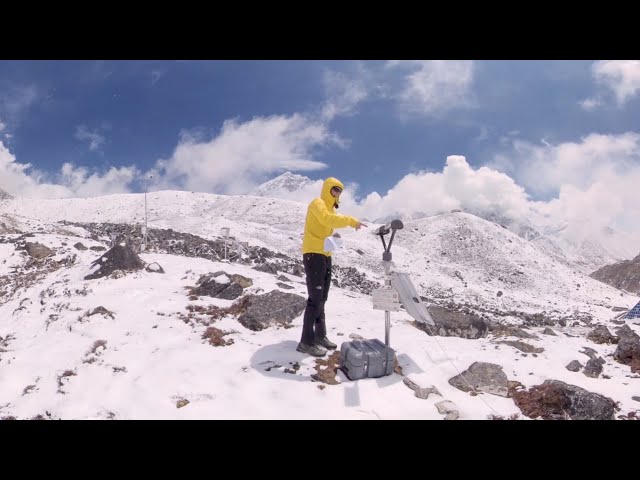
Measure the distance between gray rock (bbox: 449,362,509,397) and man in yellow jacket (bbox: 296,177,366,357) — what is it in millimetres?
2276

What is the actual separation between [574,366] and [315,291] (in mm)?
4710

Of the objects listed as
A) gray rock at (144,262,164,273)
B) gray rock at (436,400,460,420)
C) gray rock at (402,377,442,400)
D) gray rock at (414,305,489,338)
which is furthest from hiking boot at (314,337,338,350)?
gray rock at (144,262,164,273)

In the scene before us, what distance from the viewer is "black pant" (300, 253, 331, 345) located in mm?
6000

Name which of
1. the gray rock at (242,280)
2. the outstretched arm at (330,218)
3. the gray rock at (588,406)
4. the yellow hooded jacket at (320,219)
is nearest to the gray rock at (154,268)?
the gray rock at (242,280)

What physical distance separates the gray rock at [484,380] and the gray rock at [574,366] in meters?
1.48

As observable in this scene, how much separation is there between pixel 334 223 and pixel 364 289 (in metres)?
14.3

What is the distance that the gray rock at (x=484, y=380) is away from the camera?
5.25 metres

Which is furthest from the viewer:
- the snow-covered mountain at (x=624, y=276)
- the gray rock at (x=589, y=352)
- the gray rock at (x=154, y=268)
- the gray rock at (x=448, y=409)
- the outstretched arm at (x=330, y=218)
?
the snow-covered mountain at (x=624, y=276)

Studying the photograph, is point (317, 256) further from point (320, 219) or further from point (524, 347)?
point (524, 347)

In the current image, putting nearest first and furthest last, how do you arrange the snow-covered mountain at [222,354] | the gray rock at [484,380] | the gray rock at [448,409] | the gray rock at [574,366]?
the gray rock at [448,409] < the snow-covered mountain at [222,354] < the gray rock at [484,380] < the gray rock at [574,366]

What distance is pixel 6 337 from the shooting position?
24.6 feet

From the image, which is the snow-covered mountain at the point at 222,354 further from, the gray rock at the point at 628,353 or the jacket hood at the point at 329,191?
the jacket hood at the point at 329,191

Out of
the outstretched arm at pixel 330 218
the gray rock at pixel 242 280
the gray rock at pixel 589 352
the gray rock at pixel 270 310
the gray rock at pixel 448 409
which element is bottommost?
the gray rock at pixel 448 409
